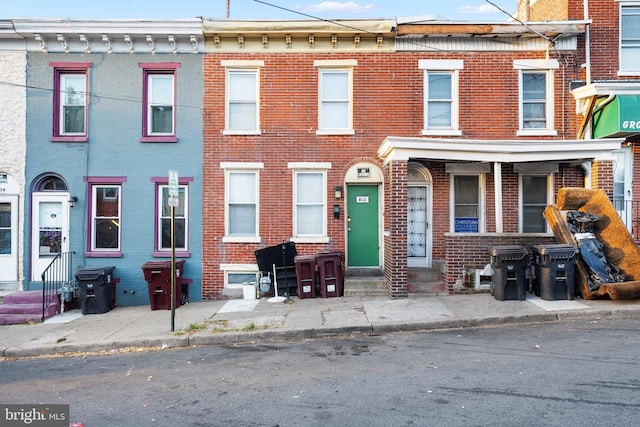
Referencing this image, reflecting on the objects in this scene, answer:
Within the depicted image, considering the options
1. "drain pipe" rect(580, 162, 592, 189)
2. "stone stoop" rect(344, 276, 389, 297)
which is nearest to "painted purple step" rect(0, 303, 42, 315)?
"stone stoop" rect(344, 276, 389, 297)

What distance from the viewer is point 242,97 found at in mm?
Result: 12219

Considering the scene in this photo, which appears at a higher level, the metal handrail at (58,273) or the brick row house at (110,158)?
the brick row house at (110,158)

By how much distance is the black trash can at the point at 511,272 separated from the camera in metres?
9.59

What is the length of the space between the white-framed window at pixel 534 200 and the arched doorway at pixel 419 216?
247 cm

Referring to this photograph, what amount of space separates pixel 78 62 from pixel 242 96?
171 inches

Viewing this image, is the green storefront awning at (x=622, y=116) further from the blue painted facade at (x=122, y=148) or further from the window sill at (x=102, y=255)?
the window sill at (x=102, y=255)

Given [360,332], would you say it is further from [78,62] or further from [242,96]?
[78,62]

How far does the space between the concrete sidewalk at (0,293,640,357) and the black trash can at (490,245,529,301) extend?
0.74ft

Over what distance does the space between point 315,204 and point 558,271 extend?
577 centimetres

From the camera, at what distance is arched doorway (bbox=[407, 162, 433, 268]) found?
476 inches

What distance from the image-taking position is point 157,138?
12000 millimetres

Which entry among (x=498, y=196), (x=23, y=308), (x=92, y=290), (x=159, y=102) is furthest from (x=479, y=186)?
(x=23, y=308)

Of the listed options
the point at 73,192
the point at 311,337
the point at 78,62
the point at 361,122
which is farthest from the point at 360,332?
the point at 78,62

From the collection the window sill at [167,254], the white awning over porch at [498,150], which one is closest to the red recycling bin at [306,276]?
the window sill at [167,254]
